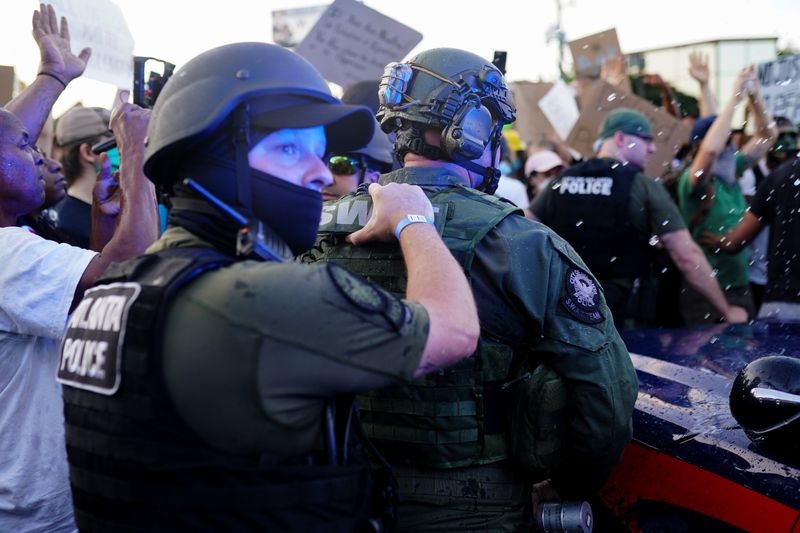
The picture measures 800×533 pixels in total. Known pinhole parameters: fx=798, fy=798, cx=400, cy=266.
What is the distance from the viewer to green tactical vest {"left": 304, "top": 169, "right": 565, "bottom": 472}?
2.25 metres

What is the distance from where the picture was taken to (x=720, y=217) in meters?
6.60

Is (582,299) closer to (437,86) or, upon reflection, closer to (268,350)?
(437,86)

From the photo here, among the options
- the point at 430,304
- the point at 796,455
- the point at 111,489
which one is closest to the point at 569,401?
the point at 796,455

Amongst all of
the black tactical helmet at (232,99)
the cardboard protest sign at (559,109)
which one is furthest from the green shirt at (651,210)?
the black tactical helmet at (232,99)

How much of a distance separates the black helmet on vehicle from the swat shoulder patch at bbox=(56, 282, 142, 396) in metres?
1.21

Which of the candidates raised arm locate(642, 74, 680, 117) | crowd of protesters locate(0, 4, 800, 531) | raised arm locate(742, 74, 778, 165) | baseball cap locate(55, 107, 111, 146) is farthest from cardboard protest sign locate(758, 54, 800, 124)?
baseball cap locate(55, 107, 111, 146)

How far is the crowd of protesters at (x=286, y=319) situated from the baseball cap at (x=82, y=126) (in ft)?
3.42

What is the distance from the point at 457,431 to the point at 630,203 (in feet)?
12.6

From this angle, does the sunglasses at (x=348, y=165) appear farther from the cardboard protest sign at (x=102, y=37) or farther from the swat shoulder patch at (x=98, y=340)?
the swat shoulder patch at (x=98, y=340)

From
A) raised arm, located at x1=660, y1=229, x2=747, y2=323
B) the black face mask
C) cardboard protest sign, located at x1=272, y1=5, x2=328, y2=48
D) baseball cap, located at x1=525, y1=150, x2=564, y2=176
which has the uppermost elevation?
cardboard protest sign, located at x1=272, y1=5, x2=328, y2=48

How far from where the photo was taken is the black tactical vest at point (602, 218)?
5699 millimetres

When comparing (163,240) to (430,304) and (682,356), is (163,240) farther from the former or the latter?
(682,356)

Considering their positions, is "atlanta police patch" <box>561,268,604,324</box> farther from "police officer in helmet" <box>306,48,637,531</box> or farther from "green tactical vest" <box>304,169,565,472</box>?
"green tactical vest" <box>304,169,565,472</box>

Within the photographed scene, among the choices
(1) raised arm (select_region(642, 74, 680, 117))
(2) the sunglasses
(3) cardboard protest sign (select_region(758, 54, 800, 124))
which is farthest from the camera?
(1) raised arm (select_region(642, 74, 680, 117))
